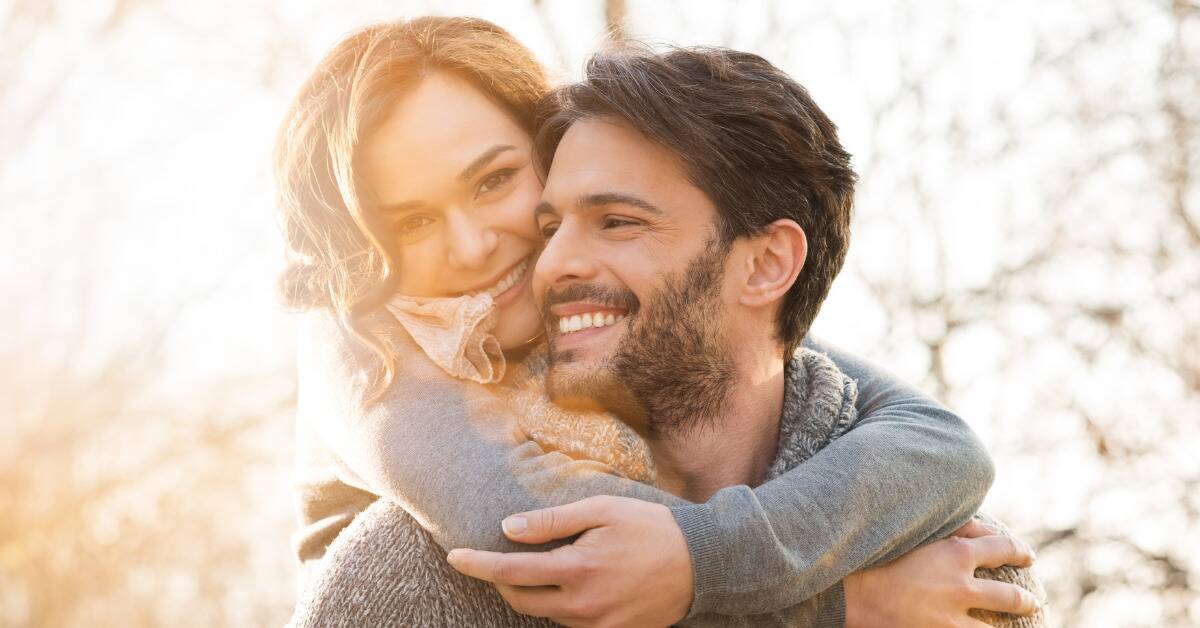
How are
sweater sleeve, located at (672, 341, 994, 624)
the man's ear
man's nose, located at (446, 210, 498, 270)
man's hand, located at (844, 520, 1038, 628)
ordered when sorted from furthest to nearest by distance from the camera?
the man's ear, man's nose, located at (446, 210, 498, 270), man's hand, located at (844, 520, 1038, 628), sweater sleeve, located at (672, 341, 994, 624)

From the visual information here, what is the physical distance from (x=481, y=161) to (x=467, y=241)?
22 cm

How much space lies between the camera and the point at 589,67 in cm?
289

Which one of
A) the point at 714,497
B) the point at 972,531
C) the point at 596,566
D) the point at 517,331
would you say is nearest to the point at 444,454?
the point at 596,566

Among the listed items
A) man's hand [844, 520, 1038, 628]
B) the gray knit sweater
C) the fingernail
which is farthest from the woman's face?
man's hand [844, 520, 1038, 628]

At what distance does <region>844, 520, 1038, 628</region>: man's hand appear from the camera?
89.9 inches

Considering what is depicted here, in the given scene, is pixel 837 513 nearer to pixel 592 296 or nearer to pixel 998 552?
pixel 998 552

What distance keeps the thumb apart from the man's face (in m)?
0.58

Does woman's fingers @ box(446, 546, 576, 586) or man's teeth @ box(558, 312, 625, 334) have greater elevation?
man's teeth @ box(558, 312, 625, 334)

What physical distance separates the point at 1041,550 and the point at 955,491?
18.4 ft

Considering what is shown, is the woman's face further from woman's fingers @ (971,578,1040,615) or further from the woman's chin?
woman's fingers @ (971,578,1040,615)

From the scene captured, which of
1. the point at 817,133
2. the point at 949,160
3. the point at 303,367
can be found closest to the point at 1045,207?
the point at 949,160

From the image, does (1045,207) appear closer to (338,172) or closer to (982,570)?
(982,570)

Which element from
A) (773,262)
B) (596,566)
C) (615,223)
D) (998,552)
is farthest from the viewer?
(773,262)

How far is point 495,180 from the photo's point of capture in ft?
8.95
